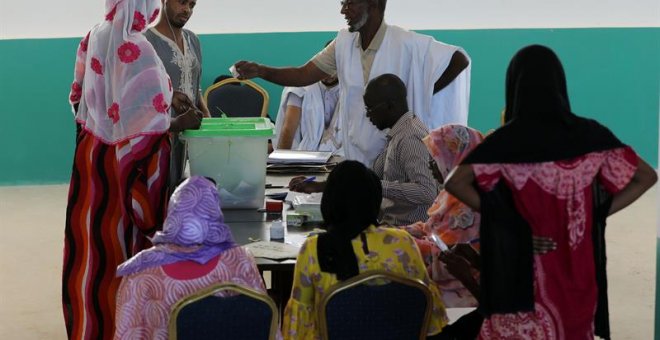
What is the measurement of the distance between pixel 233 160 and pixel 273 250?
651 millimetres

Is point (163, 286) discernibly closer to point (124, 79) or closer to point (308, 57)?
point (124, 79)

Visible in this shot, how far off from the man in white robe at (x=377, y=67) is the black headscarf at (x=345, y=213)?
5.23ft

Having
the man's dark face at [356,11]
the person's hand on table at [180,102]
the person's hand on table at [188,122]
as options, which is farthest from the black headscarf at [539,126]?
the man's dark face at [356,11]

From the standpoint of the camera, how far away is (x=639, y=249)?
20.7 feet

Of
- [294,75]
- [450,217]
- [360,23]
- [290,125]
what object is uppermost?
[360,23]

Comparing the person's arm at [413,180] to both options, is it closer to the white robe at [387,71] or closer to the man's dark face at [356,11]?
the white robe at [387,71]

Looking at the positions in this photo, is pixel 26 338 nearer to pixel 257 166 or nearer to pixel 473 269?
pixel 257 166

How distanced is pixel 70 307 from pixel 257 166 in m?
0.85

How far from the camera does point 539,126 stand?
2596 mm

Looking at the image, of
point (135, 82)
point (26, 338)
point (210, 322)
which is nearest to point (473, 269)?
point (210, 322)

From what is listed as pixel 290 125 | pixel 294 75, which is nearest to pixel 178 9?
pixel 294 75

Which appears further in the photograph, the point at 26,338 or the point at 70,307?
the point at 26,338

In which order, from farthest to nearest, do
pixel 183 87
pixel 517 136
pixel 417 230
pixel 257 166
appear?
1. pixel 183 87
2. pixel 257 166
3. pixel 417 230
4. pixel 517 136

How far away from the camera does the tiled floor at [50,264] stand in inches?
195
